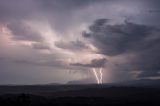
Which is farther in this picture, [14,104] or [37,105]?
[37,105]

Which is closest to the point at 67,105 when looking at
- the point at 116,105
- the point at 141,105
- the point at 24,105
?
the point at 116,105

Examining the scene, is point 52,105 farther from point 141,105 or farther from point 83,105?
point 141,105

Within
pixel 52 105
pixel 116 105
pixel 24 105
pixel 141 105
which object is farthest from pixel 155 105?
pixel 24 105

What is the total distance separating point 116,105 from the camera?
380 feet

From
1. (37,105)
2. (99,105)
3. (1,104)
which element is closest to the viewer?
(1,104)

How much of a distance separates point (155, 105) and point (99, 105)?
57.5ft

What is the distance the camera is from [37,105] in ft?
345

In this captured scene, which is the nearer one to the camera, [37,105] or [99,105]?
[37,105]

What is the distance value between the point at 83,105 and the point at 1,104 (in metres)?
57.4

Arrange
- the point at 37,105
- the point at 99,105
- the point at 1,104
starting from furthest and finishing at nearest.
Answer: the point at 99,105
the point at 37,105
the point at 1,104

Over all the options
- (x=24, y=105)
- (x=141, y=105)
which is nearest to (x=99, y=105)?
(x=141, y=105)

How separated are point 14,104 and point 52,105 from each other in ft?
163

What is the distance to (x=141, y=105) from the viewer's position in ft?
381

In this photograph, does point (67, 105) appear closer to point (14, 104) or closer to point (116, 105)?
point (116, 105)
